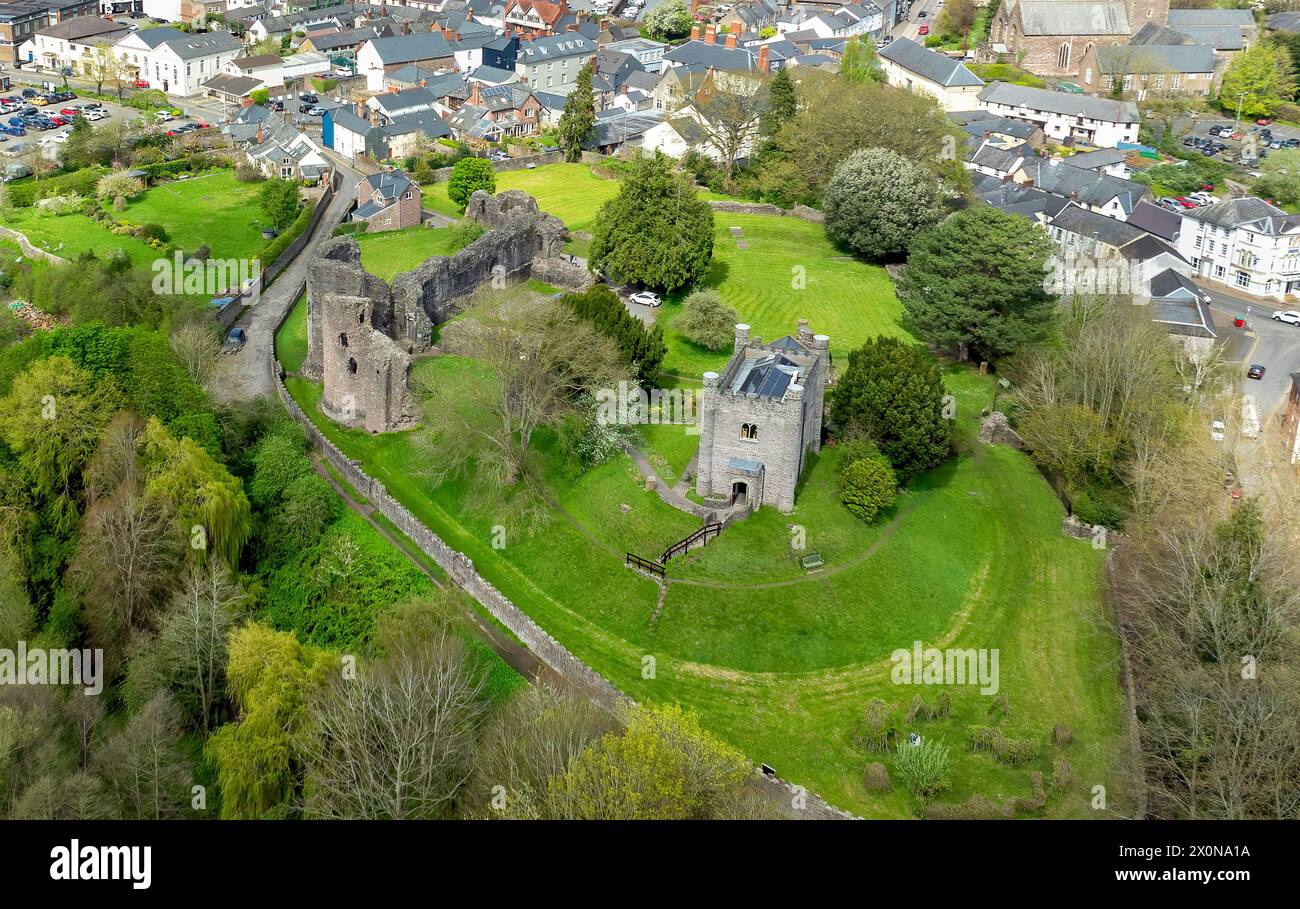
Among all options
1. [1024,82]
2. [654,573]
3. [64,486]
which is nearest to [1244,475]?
[654,573]

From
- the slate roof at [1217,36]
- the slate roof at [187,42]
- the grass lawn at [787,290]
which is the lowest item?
the grass lawn at [787,290]

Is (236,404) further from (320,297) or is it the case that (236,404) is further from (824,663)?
(824,663)

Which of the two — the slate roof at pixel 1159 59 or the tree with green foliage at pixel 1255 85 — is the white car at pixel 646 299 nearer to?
the tree with green foliage at pixel 1255 85

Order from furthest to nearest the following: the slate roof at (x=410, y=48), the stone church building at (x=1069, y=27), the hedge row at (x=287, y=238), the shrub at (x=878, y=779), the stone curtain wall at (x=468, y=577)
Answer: the stone church building at (x=1069, y=27) → the slate roof at (x=410, y=48) → the hedge row at (x=287, y=238) → the stone curtain wall at (x=468, y=577) → the shrub at (x=878, y=779)

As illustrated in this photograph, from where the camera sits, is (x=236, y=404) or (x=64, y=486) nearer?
(x=64, y=486)

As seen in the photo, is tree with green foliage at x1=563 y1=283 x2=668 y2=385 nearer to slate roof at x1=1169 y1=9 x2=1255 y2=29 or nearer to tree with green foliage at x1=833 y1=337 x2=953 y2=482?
tree with green foliage at x1=833 y1=337 x2=953 y2=482

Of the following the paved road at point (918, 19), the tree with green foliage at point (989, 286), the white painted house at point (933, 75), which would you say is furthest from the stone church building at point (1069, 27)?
the tree with green foliage at point (989, 286)

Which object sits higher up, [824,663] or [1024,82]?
[1024,82]

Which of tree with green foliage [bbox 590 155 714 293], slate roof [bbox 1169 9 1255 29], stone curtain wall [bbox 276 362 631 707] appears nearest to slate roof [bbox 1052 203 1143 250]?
tree with green foliage [bbox 590 155 714 293]
